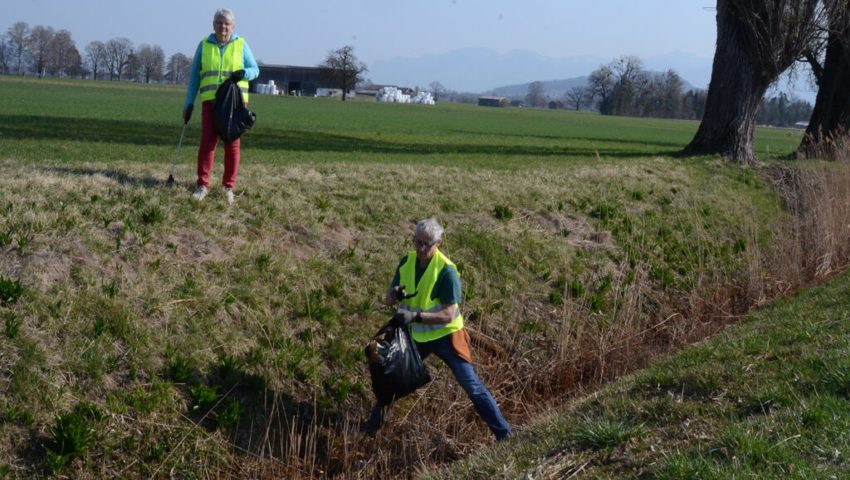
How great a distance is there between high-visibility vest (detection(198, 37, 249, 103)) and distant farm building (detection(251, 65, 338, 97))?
313 ft

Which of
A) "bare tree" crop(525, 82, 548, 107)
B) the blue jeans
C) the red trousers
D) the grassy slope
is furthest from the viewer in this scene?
"bare tree" crop(525, 82, 548, 107)

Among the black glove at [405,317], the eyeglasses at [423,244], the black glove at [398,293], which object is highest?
the eyeglasses at [423,244]

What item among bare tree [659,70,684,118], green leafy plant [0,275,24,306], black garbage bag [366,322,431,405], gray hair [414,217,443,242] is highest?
bare tree [659,70,684,118]

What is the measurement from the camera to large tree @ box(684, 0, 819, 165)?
1984 centimetres

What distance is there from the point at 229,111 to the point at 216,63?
55 centimetres

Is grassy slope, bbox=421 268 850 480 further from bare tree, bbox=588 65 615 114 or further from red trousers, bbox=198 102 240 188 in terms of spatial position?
bare tree, bbox=588 65 615 114

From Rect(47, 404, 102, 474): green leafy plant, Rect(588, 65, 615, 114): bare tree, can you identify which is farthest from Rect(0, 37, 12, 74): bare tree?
Rect(47, 404, 102, 474): green leafy plant

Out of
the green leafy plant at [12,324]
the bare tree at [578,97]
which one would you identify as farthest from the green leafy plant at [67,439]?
the bare tree at [578,97]

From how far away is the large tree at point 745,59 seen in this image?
1984cm

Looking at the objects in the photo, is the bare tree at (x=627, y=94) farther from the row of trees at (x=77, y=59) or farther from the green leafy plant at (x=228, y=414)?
the green leafy plant at (x=228, y=414)

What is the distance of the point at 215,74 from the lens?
9.88m

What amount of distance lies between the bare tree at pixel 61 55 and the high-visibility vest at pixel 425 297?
96.6m

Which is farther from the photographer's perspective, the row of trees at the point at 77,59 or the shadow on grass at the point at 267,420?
the row of trees at the point at 77,59

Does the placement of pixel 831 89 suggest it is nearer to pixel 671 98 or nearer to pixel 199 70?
pixel 199 70
